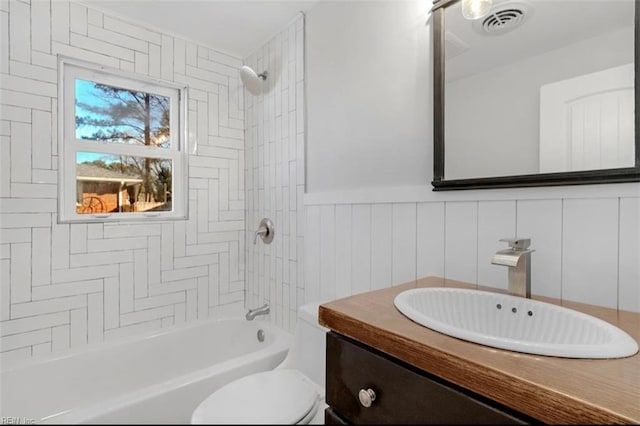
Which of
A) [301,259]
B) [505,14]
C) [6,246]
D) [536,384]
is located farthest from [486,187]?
[6,246]

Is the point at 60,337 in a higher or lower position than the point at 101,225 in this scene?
lower

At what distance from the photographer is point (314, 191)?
1.75m

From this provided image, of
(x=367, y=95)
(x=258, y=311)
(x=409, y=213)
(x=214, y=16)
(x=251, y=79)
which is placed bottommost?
(x=258, y=311)

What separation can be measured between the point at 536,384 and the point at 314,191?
1377 mm

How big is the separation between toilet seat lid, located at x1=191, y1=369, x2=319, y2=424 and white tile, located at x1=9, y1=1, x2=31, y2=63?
216cm

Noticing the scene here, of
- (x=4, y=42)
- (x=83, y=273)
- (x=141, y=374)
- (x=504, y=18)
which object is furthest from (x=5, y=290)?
(x=504, y=18)

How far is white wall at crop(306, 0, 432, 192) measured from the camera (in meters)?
1.27

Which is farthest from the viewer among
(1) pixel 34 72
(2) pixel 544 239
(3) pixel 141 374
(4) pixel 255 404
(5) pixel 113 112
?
(5) pixel 113 112

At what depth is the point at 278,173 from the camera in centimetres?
202

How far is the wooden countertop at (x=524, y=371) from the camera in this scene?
44 cm

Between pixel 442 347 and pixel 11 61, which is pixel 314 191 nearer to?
pixel 442 347

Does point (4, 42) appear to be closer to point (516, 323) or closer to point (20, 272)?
point (20, 272)

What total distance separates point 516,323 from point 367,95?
3.51ft

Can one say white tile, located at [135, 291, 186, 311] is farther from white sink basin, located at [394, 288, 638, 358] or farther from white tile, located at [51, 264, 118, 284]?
white sink basin, located at [394, 288, 638, 358]
